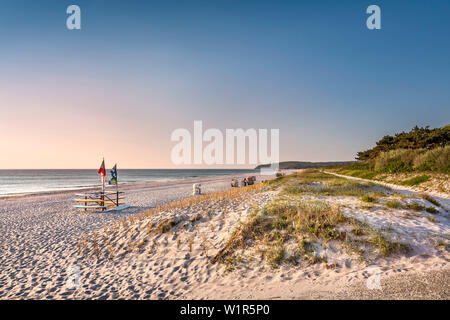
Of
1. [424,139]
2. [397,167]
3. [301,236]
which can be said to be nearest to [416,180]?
[397,167]

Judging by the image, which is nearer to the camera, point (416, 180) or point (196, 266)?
point (196, 266)

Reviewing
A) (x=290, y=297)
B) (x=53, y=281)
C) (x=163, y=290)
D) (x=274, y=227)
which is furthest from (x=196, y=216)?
(x=290, y=297)

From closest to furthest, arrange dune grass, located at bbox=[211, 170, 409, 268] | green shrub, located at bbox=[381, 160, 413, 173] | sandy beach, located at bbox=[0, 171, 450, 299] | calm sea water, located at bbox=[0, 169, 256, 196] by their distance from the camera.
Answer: sandy beach, located at bbox=[0, 171, 450, 299] < dune grass, located at bbox=[211, 170, 409, 268] < green shrub, located at bbox=[381, 160, 413, 173] < calm sea water, located at bbox=[0, 169, 256, 196]

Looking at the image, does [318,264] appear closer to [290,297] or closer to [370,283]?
[370,283]

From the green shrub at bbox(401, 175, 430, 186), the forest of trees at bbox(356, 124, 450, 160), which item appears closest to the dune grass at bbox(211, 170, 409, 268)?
the green shrub at bbox(401, 175, 430, 186)

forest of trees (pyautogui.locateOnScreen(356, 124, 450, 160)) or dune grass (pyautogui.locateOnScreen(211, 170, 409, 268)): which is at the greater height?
forest of trees (pyautogui.locateOnScreen(356, 124, 450, 160))

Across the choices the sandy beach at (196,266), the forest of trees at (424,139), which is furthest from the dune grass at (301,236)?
the forest of trees at (424,139)

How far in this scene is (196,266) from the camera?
6.65m

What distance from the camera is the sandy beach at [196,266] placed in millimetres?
5031

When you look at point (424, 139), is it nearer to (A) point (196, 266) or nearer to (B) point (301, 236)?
(B) point (301, 236)

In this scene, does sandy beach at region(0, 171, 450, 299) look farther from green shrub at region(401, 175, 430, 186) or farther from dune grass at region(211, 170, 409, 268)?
green shrub at region(401, 175, 430, 186)

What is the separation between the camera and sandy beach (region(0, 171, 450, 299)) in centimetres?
503

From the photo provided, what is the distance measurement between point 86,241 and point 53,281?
3328 millimetres

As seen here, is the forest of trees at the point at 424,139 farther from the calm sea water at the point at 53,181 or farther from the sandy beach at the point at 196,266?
the calm sea water at the point at 53,181
